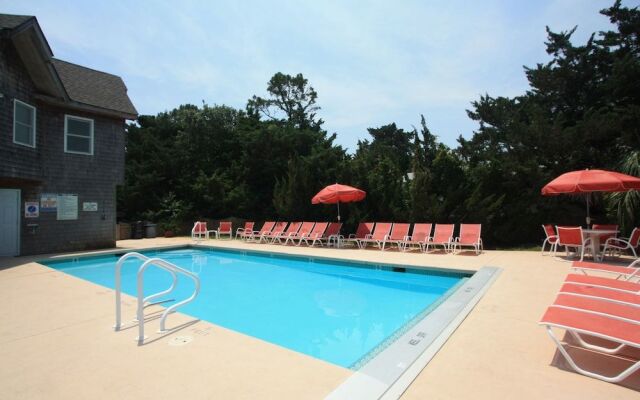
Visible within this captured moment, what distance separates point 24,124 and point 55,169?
1.59 meters

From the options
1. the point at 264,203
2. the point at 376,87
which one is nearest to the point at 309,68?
the point at 376,87

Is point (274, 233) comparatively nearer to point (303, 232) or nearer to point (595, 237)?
point (303, 232)

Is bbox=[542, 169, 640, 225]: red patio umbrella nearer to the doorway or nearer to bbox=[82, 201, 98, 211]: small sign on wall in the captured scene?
bbox=[82, 201, 98, 211]: small sign on wall

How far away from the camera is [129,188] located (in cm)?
1892

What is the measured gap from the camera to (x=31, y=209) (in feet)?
35.5

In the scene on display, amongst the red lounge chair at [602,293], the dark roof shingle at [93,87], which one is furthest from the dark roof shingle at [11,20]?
the red lounge chair at [602,293]

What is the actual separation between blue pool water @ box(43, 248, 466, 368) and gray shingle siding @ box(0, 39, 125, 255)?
163cm

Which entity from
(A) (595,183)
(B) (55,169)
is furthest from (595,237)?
(B) (55,169)

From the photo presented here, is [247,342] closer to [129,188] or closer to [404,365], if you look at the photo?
[404,365]

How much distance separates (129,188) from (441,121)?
56.8ft

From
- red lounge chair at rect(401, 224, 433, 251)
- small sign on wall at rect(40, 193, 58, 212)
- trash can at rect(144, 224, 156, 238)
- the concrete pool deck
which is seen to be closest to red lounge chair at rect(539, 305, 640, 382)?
the concrete pool deck

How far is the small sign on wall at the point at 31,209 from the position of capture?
35.2 feet

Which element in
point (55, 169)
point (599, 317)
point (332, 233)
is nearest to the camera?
point (599, 317)

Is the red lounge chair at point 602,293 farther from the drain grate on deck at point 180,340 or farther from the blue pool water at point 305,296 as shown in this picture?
the drain grate on deck at point 180,340
